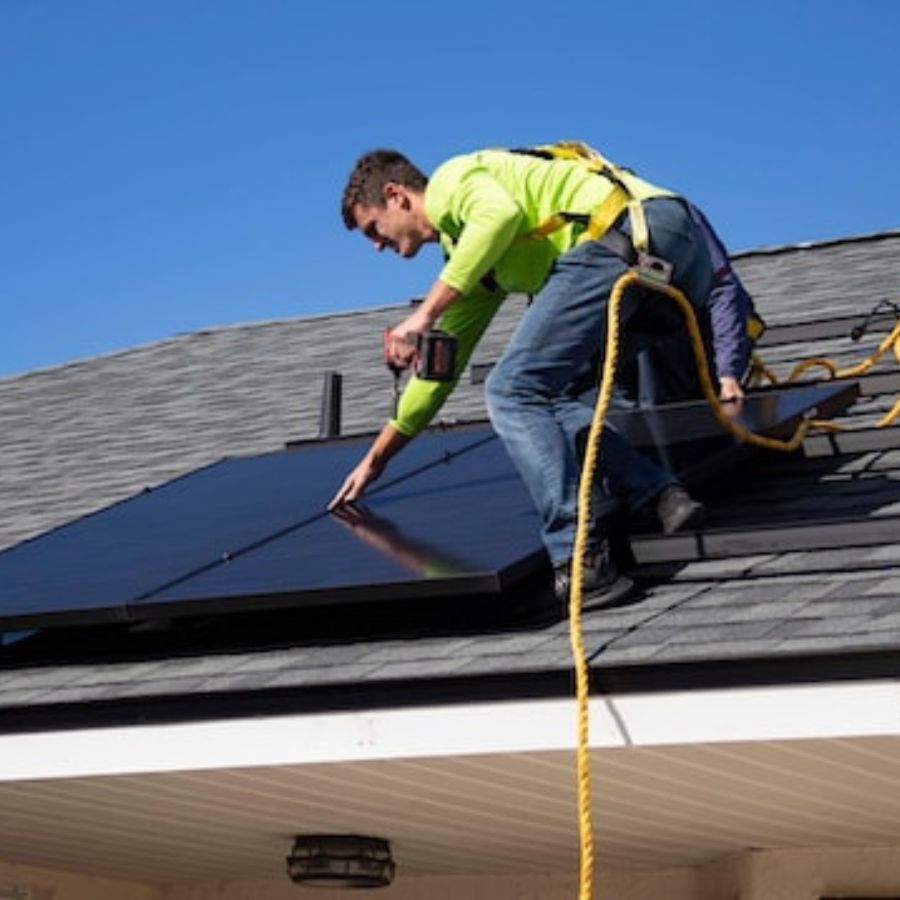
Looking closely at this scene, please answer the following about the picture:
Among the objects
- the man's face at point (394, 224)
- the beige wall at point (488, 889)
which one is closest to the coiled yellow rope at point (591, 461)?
the man's face at point (394, 224)

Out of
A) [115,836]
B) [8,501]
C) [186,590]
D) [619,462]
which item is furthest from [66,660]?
[8,501]

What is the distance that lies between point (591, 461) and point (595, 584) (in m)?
0.34

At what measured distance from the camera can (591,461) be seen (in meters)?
5.25

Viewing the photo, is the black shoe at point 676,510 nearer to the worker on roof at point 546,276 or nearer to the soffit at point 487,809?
the worker on roof at point 546,276

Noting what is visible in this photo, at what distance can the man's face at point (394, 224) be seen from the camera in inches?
229

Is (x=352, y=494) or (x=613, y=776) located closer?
(x=613, y=776)

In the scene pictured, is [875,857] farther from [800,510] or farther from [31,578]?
[31,578]

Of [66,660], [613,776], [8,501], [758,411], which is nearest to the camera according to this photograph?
[613,776]

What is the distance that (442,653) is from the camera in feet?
17.3

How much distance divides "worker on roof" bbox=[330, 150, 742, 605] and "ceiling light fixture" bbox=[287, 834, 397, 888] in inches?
57.6

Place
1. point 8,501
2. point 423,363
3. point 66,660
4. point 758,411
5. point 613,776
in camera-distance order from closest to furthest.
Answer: point 613,776
point 423,363
point 66,660
point 758,411
point 8,501

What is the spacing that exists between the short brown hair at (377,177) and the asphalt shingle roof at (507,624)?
3.99 feet

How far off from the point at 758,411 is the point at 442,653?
5.70 ft

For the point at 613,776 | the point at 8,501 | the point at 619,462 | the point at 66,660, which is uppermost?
the point at 8,501
